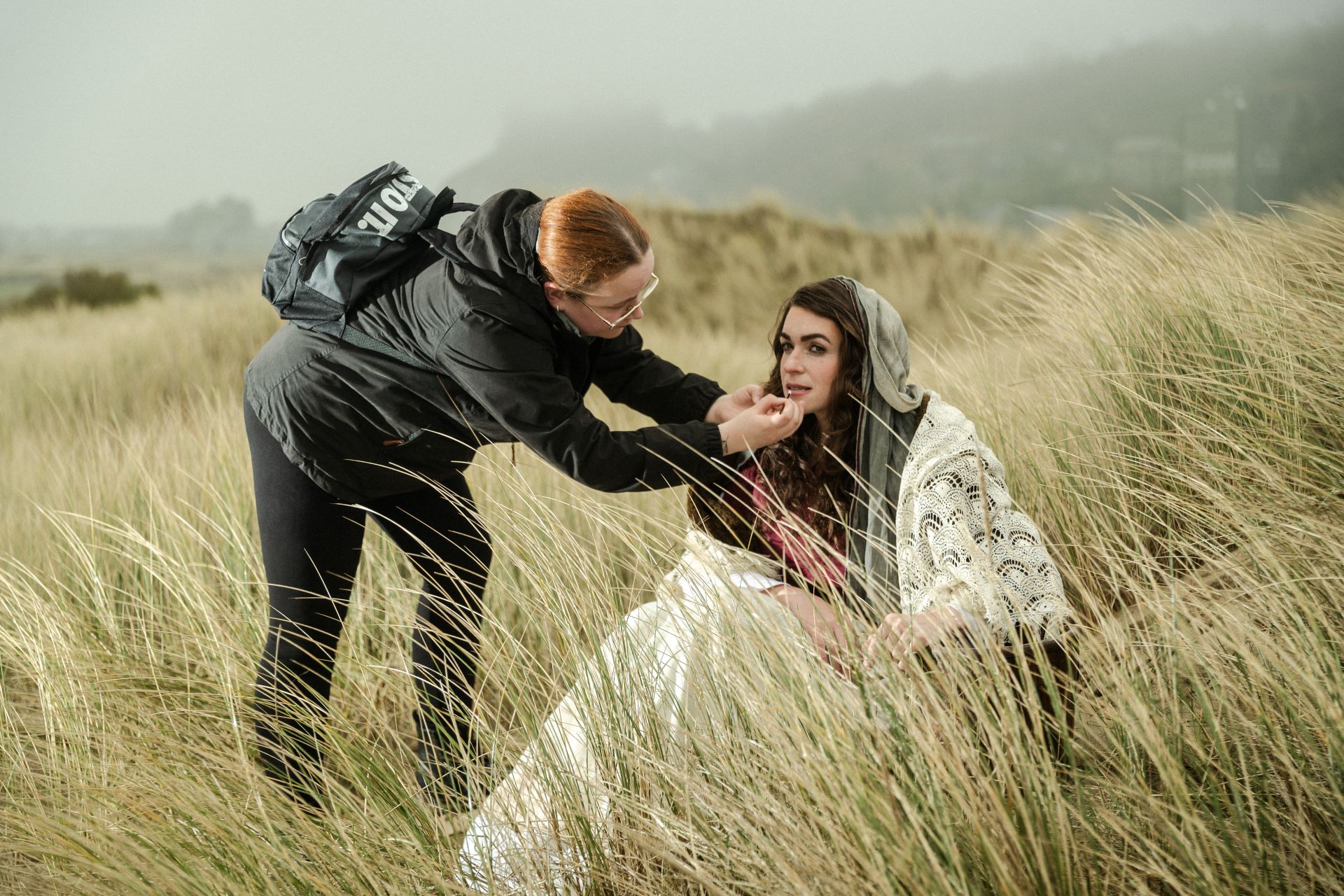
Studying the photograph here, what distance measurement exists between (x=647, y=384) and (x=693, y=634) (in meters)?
0.86

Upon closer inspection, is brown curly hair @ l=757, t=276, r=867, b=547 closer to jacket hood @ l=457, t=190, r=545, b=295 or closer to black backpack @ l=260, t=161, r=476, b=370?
jacket hood @ l=457, t=190, r=545, b=295

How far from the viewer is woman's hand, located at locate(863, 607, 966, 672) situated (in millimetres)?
1654

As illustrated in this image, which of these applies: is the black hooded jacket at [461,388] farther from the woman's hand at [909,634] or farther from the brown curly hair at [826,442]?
the woman's hand at [909,634]

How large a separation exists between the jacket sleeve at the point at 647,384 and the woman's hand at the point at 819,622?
1.80 ft

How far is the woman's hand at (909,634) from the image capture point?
1.65 m

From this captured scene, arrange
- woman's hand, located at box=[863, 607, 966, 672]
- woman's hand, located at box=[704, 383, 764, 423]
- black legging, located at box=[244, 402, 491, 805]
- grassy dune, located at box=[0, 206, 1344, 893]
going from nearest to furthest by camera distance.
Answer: grassy dune, located at box=[0, 206, 1344, 893], woman's hand, located at box=[863, 607, 966, 672], black legging, located at box=[244, 402, 491, 805], woman's hand, located at box=[704, 383, 764, 423]

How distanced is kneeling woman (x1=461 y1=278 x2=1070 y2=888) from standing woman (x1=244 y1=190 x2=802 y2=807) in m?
0.18

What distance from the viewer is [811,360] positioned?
2387mm

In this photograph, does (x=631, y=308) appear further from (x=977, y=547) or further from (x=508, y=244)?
(x=977, y=547)

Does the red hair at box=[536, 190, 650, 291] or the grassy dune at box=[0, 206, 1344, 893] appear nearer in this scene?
the grassy dune at box=[0, 206, 1344, 893]

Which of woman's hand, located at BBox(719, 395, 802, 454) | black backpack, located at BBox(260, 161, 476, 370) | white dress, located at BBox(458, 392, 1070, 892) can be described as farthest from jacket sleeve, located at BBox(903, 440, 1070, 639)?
black backpack, located at BBox(260, 161, 476, 370)

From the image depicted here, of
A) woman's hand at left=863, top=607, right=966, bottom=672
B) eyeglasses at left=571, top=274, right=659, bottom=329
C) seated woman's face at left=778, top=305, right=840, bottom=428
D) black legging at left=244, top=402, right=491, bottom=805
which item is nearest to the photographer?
woman's hand at left=863, top=607, right=966, bottom=672

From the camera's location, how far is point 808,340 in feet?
7.80

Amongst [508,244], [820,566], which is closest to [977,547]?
[820,566]
